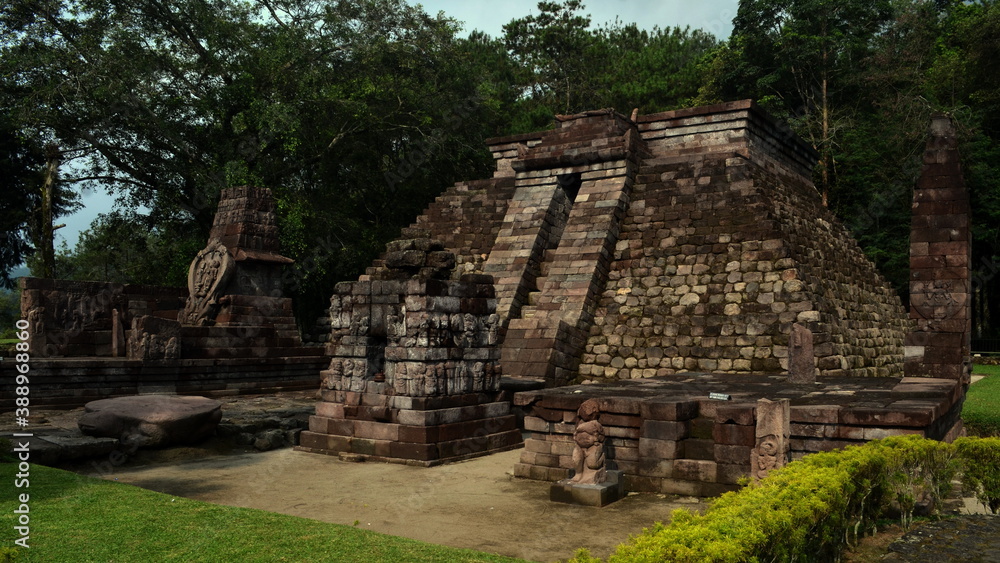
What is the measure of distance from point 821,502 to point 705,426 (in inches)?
110

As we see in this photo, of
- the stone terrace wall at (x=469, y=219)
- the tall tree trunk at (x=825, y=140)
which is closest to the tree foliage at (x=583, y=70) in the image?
the tall tree trunk at (x=825, y=140)

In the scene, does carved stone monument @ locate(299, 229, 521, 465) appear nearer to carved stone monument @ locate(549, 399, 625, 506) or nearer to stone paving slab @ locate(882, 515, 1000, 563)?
carved stone monument @ locate(549, 399, 625, 506)

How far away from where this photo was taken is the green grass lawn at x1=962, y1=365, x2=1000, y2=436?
10750 mm

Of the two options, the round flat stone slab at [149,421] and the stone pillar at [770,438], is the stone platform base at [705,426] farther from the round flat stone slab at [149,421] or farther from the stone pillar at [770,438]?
the round flat stone slab at [149,421]

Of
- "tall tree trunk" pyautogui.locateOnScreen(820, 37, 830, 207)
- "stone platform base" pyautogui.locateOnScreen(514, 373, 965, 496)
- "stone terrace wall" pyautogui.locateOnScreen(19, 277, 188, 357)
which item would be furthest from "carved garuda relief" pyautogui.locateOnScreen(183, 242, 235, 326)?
"tall tree trunk" pyautogui.locateOnScreen(820, 37, 830, 207)

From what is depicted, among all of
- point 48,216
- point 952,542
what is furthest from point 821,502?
point 48,216

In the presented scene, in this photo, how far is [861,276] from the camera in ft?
57.8

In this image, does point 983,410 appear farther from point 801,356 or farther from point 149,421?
point 149,421

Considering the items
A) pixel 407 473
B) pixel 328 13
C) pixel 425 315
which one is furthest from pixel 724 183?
pixel 328 13

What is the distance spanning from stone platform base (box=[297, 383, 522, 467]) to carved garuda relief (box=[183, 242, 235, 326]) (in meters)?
6.84

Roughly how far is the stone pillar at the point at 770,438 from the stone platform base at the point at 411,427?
408cm

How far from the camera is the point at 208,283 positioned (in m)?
16.4

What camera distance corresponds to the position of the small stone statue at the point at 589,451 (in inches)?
288

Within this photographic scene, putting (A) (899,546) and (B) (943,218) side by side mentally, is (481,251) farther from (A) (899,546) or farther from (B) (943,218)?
(A) (899,546)
